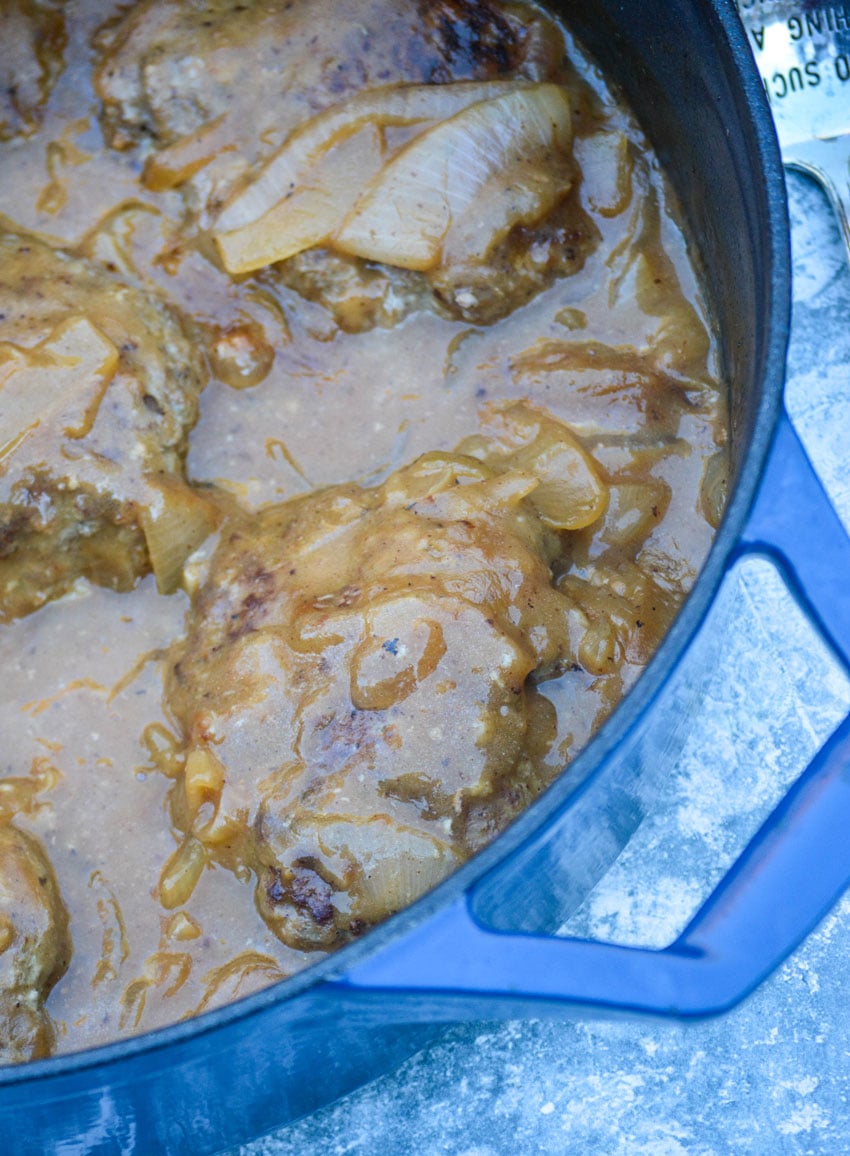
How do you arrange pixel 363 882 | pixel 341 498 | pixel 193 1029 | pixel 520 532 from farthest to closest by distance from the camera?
pixel 341 498 < pixel 520 532 < pixel 363 882 < pixel 193 1029

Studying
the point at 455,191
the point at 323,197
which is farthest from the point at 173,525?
the point at 455,191

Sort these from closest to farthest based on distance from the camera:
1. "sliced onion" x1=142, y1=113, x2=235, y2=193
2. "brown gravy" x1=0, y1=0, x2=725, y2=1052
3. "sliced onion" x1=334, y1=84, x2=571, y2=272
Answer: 1. "brown gravy" x1=0, y1=0, x2=725, y2=1052
2. "sliced onion" x1=334, y1=84, x2=571, y2=272
3. "sliced onion" x1=142, y1=113, x2=235, y2=193

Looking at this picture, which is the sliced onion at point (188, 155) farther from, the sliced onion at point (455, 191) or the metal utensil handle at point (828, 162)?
the metal utensil handle at point (828, 162)

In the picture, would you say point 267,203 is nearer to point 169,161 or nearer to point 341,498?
point 169,161

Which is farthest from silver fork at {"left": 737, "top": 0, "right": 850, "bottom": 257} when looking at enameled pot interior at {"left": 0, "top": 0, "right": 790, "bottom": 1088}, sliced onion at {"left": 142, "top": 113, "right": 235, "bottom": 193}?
sliced onion at {"left": 142, "top": 113, "right": 235, "bottom": 193}

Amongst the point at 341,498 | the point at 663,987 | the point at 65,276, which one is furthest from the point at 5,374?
the point at 663,987

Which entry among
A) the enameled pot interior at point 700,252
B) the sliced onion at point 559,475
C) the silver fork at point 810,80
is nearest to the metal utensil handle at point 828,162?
the silver fork at point 810,80

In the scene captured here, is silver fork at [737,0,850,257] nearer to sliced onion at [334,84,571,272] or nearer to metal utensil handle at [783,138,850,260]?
metal utensil handle at [783,138,850,260]

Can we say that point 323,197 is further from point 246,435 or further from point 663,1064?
point 663,1064
